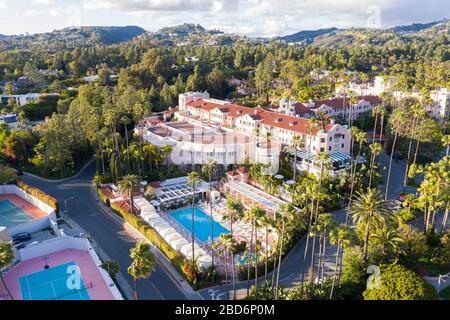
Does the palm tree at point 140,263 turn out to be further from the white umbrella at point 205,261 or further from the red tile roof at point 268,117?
the red tile roof at point 268,117

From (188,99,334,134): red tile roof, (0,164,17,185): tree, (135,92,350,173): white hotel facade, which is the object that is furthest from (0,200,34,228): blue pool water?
(188,99,334,134): red tile roof

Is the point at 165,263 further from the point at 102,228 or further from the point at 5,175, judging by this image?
the point at 5,175

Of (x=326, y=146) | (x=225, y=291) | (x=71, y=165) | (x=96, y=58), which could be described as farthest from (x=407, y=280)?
(x=96, y=58)

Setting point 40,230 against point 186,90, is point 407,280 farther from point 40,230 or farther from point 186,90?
point 186,90

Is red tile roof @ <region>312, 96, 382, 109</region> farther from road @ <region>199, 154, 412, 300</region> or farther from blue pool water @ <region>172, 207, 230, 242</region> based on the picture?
blue pool water @ <region>172, 207, 230, 242</region>

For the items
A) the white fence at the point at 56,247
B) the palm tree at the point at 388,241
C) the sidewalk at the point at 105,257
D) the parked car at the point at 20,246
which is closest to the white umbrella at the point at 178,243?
the sidewalk at the point at 105,257

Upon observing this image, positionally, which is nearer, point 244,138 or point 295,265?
point 295,265

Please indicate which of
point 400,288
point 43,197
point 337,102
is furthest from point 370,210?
point 337,102
